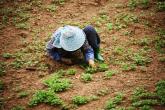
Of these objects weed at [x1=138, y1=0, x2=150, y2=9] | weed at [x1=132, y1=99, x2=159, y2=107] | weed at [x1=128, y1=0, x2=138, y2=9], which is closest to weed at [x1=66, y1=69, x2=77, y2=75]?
weed at [x1=132, y1=99, x2=159, y2=107]

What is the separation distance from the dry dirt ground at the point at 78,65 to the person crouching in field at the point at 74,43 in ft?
0.84

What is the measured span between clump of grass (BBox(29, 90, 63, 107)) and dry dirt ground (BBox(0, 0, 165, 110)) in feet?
0.30

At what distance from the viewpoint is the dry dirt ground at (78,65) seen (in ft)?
20.5

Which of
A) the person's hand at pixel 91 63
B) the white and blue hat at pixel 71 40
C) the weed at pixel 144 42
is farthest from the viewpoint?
the weed at pixel 144 42

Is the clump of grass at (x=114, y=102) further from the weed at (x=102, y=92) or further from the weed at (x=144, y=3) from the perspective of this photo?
the weed at (x=144, y=3)

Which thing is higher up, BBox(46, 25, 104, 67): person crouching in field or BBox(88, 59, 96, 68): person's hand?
BBox(46, 25, 104, 67): person crouching in field

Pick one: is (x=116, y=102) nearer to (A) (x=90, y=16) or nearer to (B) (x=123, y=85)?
(B) (x=123, y=85)

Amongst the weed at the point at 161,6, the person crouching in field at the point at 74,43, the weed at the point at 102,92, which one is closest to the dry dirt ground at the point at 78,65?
the weed at the point at 102,92

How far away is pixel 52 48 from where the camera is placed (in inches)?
280

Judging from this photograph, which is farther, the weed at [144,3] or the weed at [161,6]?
the weed at [144,3]

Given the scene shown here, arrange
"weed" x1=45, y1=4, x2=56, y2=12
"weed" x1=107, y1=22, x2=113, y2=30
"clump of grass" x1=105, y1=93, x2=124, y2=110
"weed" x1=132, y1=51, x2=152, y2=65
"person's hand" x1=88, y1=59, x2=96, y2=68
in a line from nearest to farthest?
"clump of grass" x1=105, y1=93, x2=124, y2=110 → "person's hand" x1=88, y1=59, x2=96, y2=68 → "weed" x1=132, y1=51, x2=152, y2=65 → "weed" x1=107, y1=22, x2=113, y2=30 → "weed" x1=45, y1=4, x2=56, y2=12

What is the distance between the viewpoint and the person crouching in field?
6664mm

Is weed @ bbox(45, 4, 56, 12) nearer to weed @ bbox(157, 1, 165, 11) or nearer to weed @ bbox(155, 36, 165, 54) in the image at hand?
weed @ bbox(157, 1, 165, 11)

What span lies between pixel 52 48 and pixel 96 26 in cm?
230
